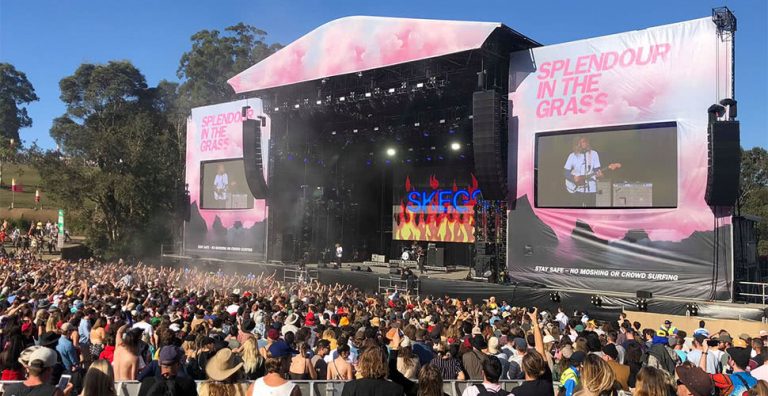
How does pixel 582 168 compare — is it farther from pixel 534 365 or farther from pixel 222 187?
pixel 222 187

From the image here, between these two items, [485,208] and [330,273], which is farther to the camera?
[330,273]

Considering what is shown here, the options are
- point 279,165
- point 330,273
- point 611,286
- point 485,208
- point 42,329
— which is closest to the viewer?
point 42,329

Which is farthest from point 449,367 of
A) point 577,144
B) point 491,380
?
point 577,144

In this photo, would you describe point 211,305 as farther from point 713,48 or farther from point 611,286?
point 713,48

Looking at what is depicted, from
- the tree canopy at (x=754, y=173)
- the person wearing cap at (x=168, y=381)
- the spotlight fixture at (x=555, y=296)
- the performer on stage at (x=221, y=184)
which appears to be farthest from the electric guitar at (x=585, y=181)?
the tree canopy at (x=754, y=173)

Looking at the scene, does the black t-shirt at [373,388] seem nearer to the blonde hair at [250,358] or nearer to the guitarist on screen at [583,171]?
the blonde hair at [250,358]

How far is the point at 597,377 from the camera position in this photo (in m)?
3.62

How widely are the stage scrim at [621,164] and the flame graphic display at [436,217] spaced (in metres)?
7.32

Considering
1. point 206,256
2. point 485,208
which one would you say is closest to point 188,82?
point 206,256

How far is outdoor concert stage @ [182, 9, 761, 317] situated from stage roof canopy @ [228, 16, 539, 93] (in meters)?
0.07

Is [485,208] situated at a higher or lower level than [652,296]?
higher

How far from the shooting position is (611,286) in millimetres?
16375

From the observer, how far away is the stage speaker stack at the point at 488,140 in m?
17.6

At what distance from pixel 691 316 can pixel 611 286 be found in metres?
2.85
